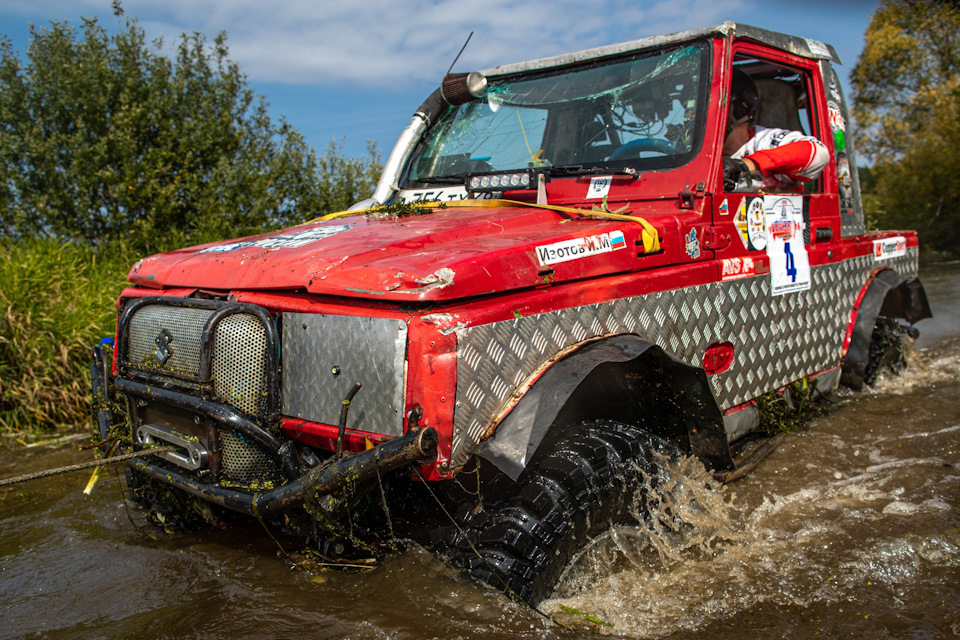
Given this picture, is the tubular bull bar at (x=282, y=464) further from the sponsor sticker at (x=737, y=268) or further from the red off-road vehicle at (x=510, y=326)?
the sponsor sticker at (x=737, y=268)

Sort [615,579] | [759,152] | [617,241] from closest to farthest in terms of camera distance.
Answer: [615,579], [617,241], [759,152]

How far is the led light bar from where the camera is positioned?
3.30 metres

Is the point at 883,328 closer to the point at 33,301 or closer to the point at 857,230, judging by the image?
the point at 857,230

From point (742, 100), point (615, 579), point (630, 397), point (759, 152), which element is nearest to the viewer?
point (615, 579)

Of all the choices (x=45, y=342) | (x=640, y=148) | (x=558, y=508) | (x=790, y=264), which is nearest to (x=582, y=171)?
(x=640, y=148)

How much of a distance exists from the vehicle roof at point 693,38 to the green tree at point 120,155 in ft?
15.1

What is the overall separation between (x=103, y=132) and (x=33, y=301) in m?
2.88

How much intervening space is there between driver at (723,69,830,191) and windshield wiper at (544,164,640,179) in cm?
43

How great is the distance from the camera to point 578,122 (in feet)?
11.8

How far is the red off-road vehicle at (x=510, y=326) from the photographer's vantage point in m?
2.14

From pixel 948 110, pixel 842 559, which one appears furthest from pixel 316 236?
pixel 948 110

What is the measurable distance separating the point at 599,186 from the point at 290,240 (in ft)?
4.42

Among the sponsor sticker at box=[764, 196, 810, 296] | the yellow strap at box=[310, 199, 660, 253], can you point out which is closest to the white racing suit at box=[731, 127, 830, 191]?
the sponsor sticker at box=[764, 196, 810, 296]

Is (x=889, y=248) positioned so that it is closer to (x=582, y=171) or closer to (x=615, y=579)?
(x=582, y=171)
